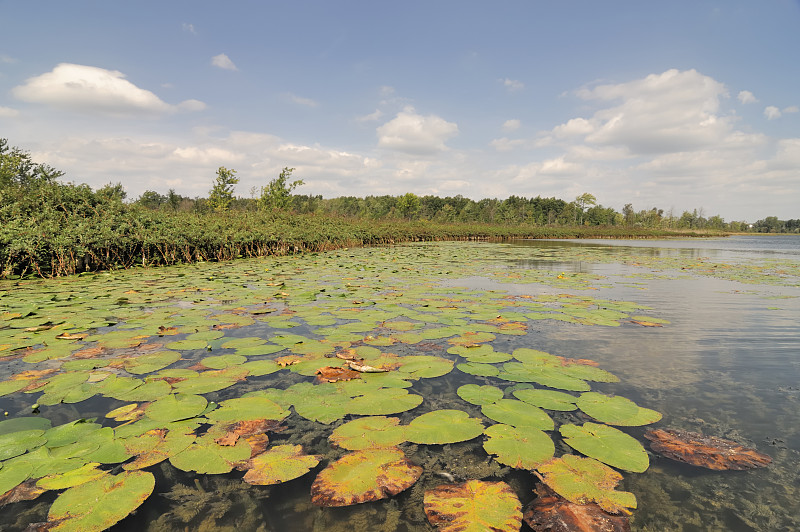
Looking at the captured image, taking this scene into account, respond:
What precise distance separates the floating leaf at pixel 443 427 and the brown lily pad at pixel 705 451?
35.5 inches

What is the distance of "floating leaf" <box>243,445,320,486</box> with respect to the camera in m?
1.59

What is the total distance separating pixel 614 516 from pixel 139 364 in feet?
10.3

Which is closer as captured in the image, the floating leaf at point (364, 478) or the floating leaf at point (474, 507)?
the floating leaf at point (474, 507)

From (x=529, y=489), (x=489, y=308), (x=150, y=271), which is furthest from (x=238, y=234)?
(x=529, y=489)

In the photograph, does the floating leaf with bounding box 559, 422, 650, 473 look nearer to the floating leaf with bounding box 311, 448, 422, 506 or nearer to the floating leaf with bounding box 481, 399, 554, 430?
the floating leaf with bounding box 481, 399, 554, 430

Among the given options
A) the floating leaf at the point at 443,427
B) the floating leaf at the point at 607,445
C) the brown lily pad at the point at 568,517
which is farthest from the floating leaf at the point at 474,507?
the floating leaf at the point at 607,445

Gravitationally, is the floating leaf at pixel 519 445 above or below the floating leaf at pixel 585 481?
above

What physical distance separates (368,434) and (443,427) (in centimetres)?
40

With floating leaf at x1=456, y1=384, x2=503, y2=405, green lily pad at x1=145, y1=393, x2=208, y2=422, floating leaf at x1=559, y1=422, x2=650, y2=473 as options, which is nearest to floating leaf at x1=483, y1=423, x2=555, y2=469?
floating leaf at x1=559, y1=422, x2=650, y2=473

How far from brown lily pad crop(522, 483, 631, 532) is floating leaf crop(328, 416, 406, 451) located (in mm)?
672

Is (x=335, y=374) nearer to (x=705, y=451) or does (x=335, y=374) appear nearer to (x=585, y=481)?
(x=585, y=481)

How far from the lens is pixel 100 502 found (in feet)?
4.61

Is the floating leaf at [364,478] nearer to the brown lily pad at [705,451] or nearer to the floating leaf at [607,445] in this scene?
the floating leaf at [607,445]

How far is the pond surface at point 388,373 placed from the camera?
1497mm
